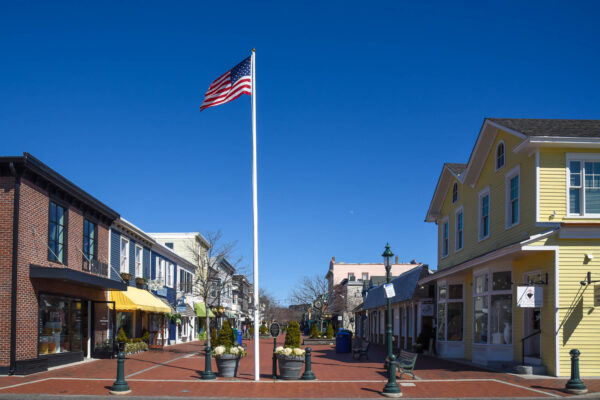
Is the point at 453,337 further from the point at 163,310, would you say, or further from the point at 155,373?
the point at 163,310

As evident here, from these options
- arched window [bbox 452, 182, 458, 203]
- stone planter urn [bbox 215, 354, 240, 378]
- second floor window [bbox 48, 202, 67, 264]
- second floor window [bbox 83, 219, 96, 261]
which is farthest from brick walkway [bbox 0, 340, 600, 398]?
arched window [bbox 452, 182, 458, 203]

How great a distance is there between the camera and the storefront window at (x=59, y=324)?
69.8ft

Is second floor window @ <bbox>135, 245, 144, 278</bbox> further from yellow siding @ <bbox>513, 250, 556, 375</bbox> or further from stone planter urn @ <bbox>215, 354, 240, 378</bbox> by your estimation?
yellow siding @ <bbox>513, 250, 556, 375</bbox>

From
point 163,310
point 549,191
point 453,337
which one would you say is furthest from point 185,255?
point 549,191

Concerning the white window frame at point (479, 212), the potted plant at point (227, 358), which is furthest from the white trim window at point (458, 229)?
the potted plant at point (227, 358)

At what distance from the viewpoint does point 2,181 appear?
19641 millimetres

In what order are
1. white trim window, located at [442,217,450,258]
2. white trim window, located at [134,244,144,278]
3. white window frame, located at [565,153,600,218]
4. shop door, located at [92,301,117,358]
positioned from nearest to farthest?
1. white window frame, located at [565,153,600,218]
2. shop door, located at [92,301,117,358]
3. white trim window, located at [442,217,450,258]
4. white trim window, located at [134,244,144,278]

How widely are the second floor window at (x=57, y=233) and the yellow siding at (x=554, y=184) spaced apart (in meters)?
16.4

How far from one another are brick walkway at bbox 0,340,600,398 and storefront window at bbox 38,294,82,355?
1092 mm

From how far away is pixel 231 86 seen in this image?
1873cm

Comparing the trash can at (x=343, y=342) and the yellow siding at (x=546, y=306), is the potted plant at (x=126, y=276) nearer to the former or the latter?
the trash can at (x=343, y=342)

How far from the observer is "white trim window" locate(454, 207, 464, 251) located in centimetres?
2739

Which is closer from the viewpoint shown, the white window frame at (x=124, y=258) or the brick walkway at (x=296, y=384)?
the brick walkway at (x=296, y=384)

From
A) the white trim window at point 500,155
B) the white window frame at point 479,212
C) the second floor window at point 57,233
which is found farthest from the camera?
the white window frame at point 479,212
